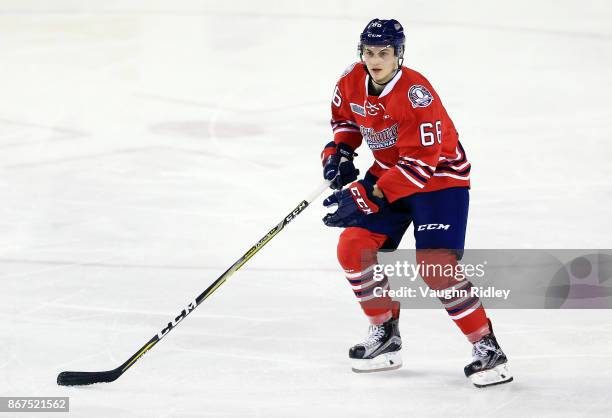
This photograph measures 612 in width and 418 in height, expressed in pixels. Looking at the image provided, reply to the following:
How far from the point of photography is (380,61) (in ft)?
11.9

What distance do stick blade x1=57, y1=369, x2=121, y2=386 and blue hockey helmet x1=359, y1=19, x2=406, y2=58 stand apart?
4.55 ft

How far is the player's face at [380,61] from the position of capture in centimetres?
362

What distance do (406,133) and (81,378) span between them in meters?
1.34

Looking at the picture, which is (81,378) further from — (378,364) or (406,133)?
(406,133)

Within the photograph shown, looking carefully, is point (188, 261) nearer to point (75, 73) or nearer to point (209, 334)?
point (209, 334)

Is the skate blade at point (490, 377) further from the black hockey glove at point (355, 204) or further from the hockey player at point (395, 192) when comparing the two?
the black hockey glove at point (355, 204)

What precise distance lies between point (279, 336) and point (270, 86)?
160 inches

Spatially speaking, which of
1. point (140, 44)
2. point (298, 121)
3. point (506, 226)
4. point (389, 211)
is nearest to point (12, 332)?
point (389, 211)

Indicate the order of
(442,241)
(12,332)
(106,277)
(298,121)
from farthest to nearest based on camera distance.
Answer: (298,121) → (106,277) → (12,332) → (442,241)

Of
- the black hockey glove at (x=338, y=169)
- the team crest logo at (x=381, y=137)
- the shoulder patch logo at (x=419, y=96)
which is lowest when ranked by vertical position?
the black hockey glove at (x=338, y=169)

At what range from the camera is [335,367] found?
389cm

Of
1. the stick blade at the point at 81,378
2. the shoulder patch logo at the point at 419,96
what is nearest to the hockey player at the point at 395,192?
the shoulder patch logo at the point at 419,96

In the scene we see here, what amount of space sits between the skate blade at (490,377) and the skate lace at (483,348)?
0.06 metres

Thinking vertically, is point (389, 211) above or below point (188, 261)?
above
